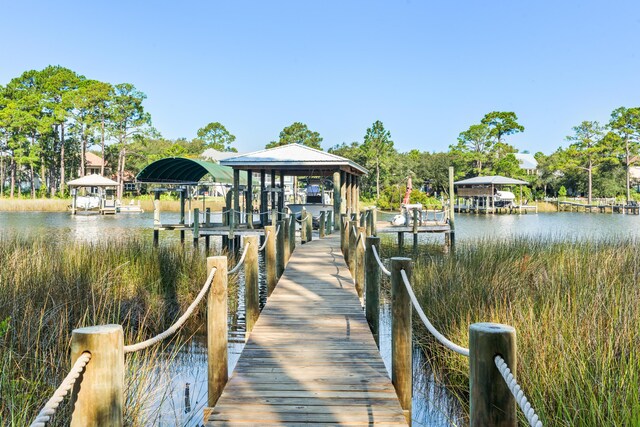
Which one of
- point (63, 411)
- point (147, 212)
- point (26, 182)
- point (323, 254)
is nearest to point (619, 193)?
point (147, 212)

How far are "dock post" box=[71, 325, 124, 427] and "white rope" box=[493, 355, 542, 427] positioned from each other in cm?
157

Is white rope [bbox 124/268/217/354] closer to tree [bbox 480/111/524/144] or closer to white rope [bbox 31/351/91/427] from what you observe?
white rope [bbox 31/351/91/427]

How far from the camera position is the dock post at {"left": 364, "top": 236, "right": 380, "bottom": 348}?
22.3 feet

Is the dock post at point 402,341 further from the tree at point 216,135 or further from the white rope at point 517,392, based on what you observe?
the tree at point 216,135

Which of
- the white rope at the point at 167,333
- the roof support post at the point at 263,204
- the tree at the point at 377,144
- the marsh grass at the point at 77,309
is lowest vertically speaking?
the marsh grass at the point at 77,309

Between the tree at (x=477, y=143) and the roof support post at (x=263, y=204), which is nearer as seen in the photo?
the roof support post at (x=263, y=204)

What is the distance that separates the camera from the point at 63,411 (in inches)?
149

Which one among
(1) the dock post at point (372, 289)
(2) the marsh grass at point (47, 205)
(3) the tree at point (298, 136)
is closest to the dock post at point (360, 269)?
(1) the dock post at point (372, 289)

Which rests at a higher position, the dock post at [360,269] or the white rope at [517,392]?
the white rope at [517,392]

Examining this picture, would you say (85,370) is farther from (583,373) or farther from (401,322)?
(583,373)

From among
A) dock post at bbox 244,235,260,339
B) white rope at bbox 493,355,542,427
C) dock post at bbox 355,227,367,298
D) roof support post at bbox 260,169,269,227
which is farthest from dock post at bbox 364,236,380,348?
roof support post at bbox 260,169,269,227

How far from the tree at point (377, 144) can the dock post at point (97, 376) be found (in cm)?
5919

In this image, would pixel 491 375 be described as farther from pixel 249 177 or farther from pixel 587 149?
pixel 587 149

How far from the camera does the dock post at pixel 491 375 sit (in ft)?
6.56
